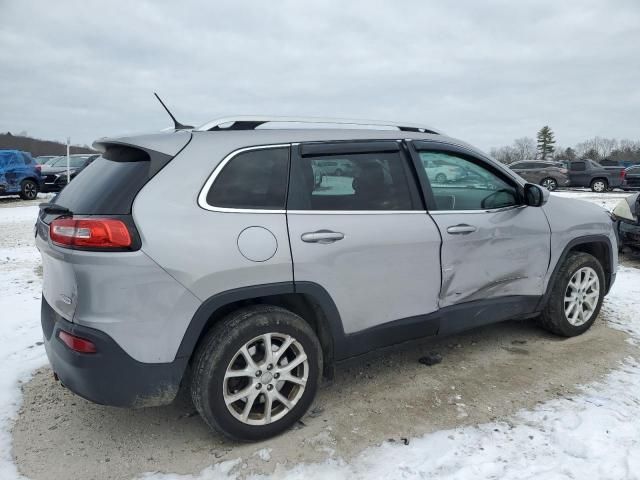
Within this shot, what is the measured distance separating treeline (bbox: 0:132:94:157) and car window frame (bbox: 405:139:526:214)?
1964 inches

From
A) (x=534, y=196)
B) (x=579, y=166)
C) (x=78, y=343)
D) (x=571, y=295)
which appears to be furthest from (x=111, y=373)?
(x=579, y=166)

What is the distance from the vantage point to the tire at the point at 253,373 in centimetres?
247

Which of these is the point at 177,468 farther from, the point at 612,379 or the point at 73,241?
the point at 612,379

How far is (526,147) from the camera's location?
112500 millimetres

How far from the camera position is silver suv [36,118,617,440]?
2320 millimetres

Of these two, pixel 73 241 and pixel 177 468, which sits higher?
pixel 73 241

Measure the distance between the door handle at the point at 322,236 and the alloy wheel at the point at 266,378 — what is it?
1.77 feet

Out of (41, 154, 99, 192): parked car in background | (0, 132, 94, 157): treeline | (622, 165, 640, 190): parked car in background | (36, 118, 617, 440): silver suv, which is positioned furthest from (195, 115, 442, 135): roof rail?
(0, 132, 94, 157): treeline

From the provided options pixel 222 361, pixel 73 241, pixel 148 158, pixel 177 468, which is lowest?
pixel 177 468

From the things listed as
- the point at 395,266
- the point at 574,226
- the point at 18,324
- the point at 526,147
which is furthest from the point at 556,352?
the point at 526,147

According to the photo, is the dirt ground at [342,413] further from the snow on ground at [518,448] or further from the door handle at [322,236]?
the door handle at [322,236]

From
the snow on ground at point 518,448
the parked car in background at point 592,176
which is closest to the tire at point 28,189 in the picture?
the snow on ground at point 518,448

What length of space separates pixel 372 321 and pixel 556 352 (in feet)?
5.92

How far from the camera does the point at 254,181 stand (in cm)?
265
